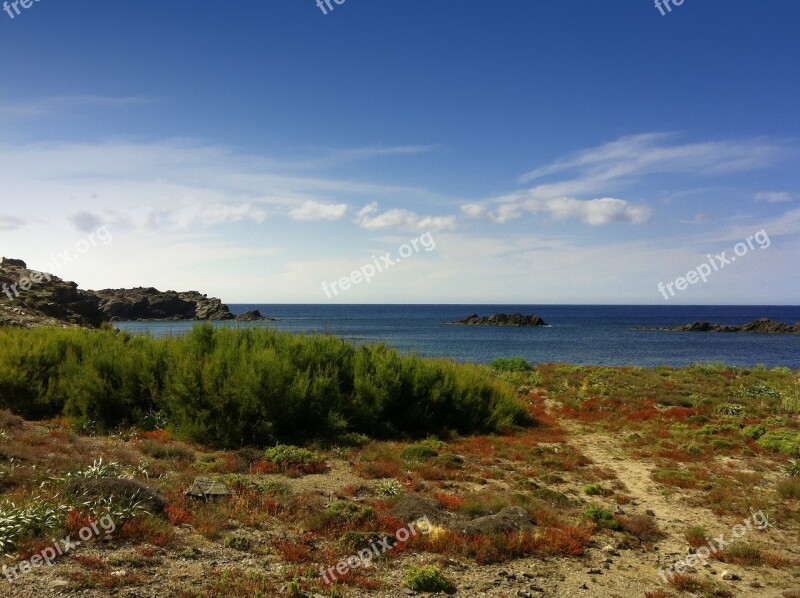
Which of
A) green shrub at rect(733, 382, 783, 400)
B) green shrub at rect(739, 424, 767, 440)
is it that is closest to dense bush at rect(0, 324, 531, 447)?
green shrub at rect(739, 424, 767, 440)

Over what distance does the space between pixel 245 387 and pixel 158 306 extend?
407ft

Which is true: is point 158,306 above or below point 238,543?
above

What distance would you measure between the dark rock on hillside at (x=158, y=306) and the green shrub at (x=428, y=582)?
118 meters

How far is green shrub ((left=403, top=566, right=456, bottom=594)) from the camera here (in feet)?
21.0

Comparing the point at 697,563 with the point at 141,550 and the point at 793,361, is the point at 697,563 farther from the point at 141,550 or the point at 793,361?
→ the point at 793,361

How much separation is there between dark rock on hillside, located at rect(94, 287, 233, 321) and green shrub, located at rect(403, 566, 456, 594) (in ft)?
386

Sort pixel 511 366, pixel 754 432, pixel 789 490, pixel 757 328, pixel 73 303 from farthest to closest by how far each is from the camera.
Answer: pixel 757 328, pixel 73 303, pixel 511 366, pixel 754 432, pixel 789 490

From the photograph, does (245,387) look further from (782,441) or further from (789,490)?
(782,441)

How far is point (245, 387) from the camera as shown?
45.0 ft

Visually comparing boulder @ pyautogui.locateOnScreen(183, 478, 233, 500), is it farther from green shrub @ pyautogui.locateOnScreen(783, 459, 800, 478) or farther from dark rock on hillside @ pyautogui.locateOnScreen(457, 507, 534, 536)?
green shrub @ pyautogui.locateOnScreen(783, 459, 800, 478)

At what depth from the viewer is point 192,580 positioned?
238 inches

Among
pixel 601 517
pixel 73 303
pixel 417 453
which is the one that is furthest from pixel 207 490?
pixel 73 303

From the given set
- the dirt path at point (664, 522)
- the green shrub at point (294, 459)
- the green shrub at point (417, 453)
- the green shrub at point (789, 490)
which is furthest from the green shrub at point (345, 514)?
the green shrub at point (789, 490)

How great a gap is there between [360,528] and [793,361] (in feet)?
182
